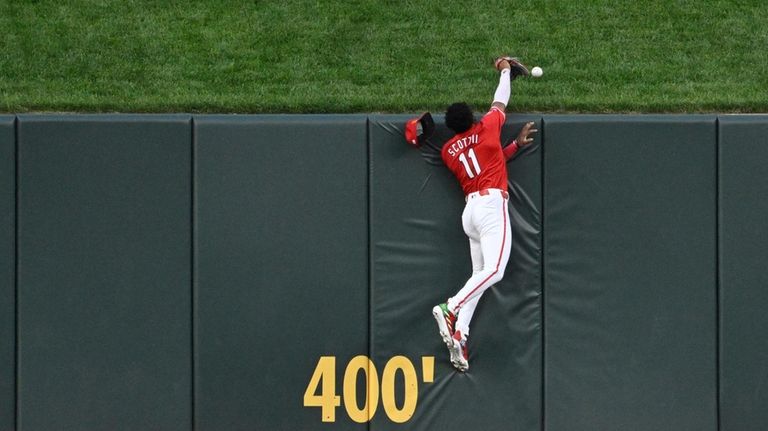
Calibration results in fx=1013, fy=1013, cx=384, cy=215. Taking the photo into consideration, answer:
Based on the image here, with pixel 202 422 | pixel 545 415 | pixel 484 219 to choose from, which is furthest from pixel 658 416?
pixel 202 422

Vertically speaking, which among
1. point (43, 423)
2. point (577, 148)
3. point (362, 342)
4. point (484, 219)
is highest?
point (577, 148)

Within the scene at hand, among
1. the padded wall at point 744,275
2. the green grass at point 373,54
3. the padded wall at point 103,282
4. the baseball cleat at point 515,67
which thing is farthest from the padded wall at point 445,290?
the padded wall at point 103,282

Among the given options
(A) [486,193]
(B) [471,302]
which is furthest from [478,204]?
(B) [471,302]

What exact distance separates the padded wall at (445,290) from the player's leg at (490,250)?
10.5 inches

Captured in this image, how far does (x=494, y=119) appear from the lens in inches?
292

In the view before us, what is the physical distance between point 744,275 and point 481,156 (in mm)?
2186

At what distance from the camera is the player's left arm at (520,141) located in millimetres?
7477

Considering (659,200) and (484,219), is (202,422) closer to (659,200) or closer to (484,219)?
(484,219)

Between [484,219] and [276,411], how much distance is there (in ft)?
7.00

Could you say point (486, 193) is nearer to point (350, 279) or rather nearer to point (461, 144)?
point (461, 144)

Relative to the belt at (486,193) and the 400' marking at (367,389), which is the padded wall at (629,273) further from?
the 400' marking at (367,389)

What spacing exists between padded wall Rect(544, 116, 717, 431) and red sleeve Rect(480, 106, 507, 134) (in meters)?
0.41

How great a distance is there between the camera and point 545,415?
Answer: 7617 millimetres

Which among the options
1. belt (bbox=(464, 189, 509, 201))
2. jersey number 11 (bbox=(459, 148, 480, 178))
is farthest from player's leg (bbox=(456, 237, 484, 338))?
jersey number 11 (bbox=(459, 148, 480, 178))
